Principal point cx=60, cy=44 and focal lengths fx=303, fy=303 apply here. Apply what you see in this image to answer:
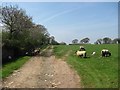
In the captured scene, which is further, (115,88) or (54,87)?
(54,87)

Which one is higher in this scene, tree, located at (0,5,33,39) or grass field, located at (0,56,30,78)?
tree, located at (0,5,33,39)

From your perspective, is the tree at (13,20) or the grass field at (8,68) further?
the tree at (13,20)

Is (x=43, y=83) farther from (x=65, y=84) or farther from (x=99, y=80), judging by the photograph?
(x=99, y=80)

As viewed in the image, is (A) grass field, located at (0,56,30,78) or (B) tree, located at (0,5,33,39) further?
(B) tree, located at (0,5,33,39)

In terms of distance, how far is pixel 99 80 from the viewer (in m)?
17.2

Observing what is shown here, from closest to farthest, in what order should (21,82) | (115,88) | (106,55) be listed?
(115,88) < (21,82) < (106,55)

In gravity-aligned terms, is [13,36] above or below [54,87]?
above

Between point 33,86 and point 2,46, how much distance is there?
24204 millimetres

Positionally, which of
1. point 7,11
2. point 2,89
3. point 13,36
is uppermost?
point 7,11

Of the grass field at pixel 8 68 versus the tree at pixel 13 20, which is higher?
Result: the tree at pixel 13 20

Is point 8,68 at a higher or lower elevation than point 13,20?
lower

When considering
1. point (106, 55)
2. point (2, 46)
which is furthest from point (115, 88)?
point (2, 46)

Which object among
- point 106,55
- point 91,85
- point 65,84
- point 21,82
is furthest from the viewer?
point 106,55

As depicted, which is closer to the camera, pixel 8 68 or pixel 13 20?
pixel 8 68
